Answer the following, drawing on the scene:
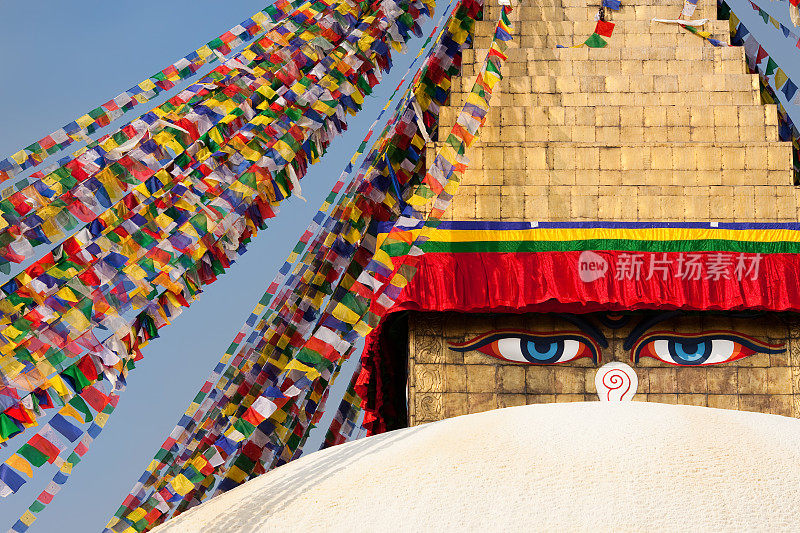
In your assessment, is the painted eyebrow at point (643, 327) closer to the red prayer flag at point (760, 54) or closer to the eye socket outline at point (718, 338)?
the eye socket outline at point (718, 338)

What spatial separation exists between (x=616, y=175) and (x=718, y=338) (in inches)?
66.1

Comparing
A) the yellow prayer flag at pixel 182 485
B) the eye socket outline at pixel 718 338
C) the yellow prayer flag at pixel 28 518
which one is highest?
the eye socket outline at pixel 718 338

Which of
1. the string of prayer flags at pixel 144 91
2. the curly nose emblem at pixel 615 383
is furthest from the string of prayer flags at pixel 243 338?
the curly nose emblem at pixel 615 383

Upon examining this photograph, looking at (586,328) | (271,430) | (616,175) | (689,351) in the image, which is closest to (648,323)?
(689,351)

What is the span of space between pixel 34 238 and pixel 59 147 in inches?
48.0

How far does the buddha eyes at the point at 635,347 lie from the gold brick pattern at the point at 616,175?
0.07 meters

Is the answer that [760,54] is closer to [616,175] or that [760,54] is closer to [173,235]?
[616,175]

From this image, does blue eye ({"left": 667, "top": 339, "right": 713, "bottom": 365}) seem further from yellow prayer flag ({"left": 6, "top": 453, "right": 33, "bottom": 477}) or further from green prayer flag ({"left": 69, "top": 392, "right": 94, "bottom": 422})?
yellow prayer flag ({"left": 6, "top": 453, "right": 33, "bottom": 477})

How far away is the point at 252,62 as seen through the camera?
8094 millimetres

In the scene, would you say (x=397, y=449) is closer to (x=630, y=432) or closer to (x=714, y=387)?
(x=630, y=432)

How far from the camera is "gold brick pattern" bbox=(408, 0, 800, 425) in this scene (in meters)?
8.39

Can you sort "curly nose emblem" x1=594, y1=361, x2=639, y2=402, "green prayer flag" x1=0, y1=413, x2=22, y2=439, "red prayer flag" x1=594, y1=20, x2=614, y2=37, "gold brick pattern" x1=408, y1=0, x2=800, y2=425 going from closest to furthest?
"green prayer flag" x1=0, y1=413, x2=22, y2=439 < "curly nose emblem" x1=594, y1=361, x2=639, y2=402 < "gold brick pattern" x1=408, y1=0, x2=800, y2=425 < "red prayer flag" x1=594, y1=20, x2=614, y2=37

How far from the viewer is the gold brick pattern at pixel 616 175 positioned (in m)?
8.39

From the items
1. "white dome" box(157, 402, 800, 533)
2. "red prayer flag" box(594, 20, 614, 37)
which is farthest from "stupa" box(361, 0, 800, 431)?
"white dome" box(157, 402, 800, 533)
